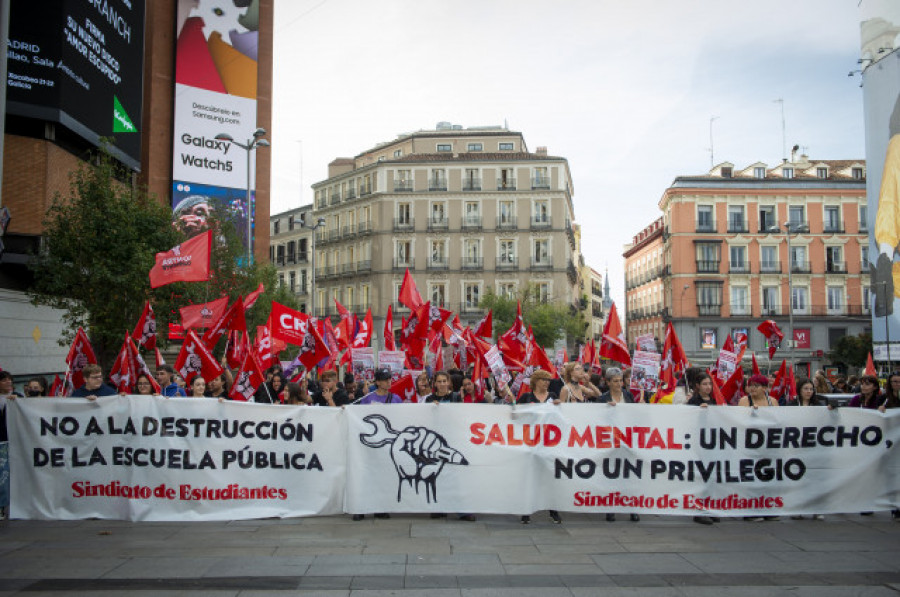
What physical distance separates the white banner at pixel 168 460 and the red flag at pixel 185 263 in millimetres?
3397

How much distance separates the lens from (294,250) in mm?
71750

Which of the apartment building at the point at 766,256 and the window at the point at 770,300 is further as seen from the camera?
the window at the point at 770,300

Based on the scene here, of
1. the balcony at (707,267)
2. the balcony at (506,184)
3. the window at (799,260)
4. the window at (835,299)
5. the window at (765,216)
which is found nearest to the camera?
the window at (835,299)

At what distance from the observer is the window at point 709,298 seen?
195ft

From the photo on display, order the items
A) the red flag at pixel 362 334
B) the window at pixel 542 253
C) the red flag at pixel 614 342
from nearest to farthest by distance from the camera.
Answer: the red flag at pixel 614 342
the red flag at pixel 362 334
the window at pixel 542 253

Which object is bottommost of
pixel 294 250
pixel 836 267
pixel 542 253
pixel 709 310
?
pixel 709 310

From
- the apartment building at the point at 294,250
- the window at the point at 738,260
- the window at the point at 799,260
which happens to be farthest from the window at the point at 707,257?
the apartment building at the point at 294,250

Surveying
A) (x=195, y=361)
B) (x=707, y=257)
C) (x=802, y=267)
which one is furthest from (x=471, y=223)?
(x=195, y=361)

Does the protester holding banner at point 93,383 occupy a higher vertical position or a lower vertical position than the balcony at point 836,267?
lower

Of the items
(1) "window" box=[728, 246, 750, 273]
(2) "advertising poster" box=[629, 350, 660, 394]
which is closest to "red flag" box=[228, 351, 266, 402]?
(2) "advertising poster" box=[629, 350, 660, 394]

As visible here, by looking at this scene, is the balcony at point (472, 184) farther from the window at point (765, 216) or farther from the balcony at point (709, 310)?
the window at point (765, 216)

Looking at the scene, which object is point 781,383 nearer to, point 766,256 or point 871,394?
point 871,394

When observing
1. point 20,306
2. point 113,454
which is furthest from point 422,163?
point 113,454

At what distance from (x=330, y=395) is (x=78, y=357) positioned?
4.07 meters
